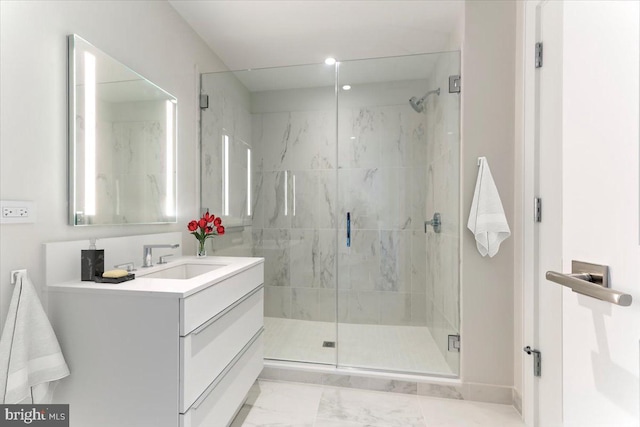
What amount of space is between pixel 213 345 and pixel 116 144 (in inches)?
45.5

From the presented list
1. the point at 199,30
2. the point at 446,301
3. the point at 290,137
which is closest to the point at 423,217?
the point at 446,301

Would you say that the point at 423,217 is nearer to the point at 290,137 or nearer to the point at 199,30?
the point at 290,137

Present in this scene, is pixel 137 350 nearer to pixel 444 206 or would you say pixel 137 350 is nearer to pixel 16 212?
pixel 16 212

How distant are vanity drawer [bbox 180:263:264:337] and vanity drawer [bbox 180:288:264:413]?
3 cm

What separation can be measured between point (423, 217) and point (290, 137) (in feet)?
4.62

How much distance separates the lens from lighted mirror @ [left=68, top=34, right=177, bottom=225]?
130 cm

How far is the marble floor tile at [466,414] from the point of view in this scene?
5.28 feet

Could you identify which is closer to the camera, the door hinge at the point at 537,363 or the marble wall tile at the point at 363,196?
the door hinge at the point at 537,363

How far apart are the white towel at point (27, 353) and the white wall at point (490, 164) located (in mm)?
2076

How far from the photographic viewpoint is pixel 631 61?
0.65 metres

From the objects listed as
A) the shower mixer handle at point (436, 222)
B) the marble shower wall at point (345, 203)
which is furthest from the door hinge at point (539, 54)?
the shower mixer handle at point (436, 222)

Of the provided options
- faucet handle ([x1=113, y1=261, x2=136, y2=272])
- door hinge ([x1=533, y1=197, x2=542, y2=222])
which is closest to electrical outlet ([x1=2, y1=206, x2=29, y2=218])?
faucet handle ([x1=113, y1=261, x2=136, y2=272])

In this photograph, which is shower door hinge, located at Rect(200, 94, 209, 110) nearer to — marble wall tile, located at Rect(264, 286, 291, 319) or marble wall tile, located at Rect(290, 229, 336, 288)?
marble wall tile, located at Rect(290, 229, 336, 288)

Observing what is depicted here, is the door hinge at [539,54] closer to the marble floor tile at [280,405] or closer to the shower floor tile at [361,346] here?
the shower floor tile at [361,346]
